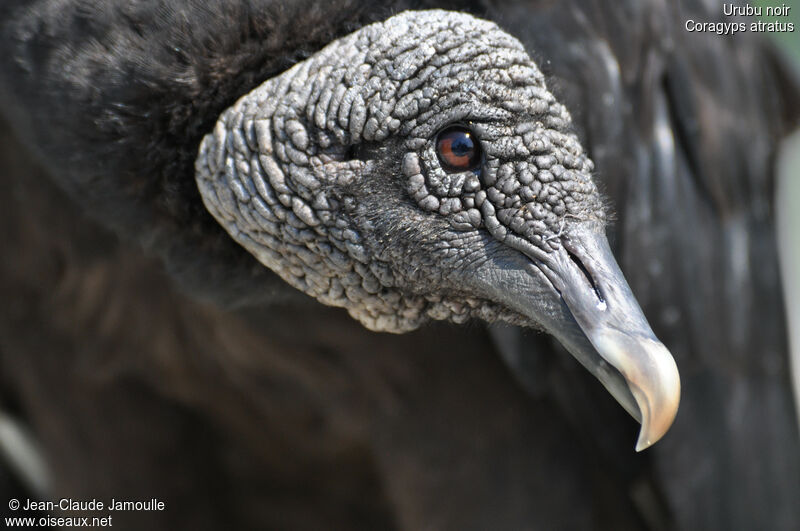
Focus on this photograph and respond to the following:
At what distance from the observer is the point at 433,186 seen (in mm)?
1764

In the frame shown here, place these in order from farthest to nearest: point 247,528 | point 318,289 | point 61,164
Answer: point 247,528 → point 61,164 → point 318,289

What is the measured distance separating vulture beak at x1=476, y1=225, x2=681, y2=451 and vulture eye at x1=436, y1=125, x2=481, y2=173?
0.20 metres

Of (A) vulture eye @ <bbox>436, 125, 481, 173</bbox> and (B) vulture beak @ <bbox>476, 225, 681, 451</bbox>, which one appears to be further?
(A) vulture eye @ <bbox>436, 125, 481, 173</bbox>

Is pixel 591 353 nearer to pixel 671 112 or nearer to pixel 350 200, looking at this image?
pixel 350 200

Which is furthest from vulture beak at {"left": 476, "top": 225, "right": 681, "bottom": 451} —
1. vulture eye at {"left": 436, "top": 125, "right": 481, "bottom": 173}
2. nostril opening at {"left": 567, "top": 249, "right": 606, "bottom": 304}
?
vulture eye at {"left": 436, "top": 125, "right": 481, "bottom": 173}

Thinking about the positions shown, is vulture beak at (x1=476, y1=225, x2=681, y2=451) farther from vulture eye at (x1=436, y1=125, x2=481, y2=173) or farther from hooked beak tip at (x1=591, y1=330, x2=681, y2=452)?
vulture eye at (x1=436, y1=125, x2=481, y2=173)

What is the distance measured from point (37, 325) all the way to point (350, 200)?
1813mm

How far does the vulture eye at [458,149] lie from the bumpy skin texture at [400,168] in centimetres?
2

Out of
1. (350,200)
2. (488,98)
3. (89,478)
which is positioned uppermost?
(488,98)

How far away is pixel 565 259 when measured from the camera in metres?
1.70

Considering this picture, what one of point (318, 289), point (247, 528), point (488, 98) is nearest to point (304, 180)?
point (318, 289)

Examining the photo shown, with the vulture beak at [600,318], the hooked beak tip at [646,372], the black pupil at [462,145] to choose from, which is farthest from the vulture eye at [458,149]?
the hooked beak tip at [646,372]

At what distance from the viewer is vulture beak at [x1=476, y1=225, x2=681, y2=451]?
1579 mm

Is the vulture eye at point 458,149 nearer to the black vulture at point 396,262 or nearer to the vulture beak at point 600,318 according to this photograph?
the black vulture at point 396,262
